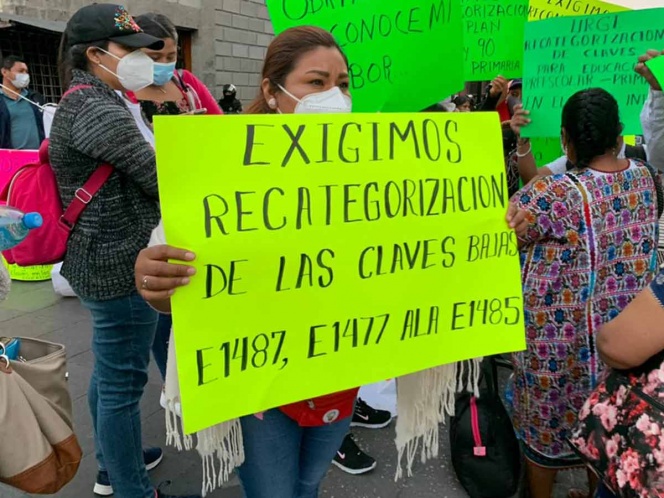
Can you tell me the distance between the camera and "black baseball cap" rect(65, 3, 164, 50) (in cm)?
186

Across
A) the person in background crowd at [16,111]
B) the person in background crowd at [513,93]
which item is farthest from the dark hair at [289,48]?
the person in background crowd at [16,111]

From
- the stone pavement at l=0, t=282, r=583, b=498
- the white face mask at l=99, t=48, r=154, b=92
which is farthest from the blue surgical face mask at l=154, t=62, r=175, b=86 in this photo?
the stone pavement at l=0, t=282, r=583, b=498

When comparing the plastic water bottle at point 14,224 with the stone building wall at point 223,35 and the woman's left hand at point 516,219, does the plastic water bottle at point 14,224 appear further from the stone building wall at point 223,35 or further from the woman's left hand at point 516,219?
the stone building wall at point 223,35

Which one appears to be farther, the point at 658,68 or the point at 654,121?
the point at 654,121

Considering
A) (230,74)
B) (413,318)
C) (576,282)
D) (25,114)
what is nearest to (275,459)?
(413,318)

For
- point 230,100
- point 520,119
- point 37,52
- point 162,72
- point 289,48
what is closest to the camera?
point 289,48

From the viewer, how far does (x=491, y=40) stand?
3.19 m

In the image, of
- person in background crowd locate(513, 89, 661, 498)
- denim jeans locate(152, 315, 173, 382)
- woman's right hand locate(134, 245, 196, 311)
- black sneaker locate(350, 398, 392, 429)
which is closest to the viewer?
woman's right hand locate(134, 245, 196, 311)

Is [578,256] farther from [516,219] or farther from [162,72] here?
[162,72]

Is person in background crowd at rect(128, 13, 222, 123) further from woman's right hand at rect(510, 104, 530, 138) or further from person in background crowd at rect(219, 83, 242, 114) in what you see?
person in background crowd at rect(219, 83, 242, 114)

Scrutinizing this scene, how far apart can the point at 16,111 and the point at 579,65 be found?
19.1 ft

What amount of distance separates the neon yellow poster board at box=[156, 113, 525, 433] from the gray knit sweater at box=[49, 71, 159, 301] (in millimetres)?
719

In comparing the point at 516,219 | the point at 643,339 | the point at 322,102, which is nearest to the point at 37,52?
the point at 322,102

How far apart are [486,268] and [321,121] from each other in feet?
1.93
